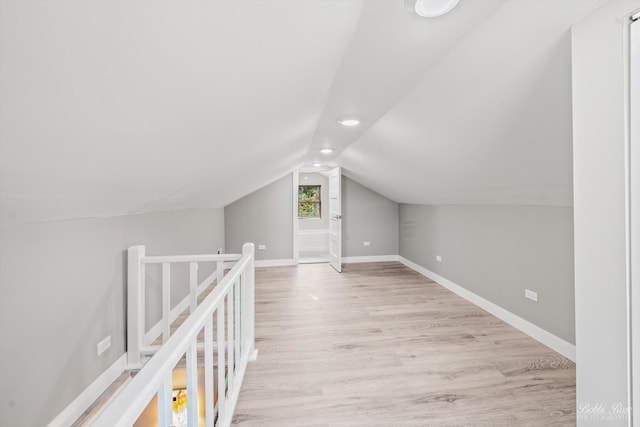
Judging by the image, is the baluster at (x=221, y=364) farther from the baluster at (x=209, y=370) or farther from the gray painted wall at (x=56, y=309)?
the gray painted wall at (x=56, y=309)

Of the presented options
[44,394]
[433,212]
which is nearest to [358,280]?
[433,212]

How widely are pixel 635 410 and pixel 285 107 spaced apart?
184cm

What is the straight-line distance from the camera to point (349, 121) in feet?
7.77

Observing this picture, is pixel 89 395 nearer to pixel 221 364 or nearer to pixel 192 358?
pixel 221 364

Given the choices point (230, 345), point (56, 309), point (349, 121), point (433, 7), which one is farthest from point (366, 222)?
point (433, 7)

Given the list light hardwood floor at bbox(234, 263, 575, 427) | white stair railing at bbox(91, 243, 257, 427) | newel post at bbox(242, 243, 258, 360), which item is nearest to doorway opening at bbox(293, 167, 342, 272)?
light hardwood floor at bbox(234, 263, 575, 427)

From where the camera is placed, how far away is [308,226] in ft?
26.8

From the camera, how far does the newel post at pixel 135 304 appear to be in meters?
2.24

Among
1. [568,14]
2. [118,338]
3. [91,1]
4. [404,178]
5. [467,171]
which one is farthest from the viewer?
[404,178]

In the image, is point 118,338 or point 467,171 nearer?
point 118,338

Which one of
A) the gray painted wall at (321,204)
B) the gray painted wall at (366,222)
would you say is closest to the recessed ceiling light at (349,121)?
the gray painted wall at (366,222)

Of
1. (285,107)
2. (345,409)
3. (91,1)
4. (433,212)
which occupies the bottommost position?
(345,409)

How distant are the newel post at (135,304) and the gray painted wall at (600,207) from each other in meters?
2.58

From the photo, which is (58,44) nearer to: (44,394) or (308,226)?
(44,394)
